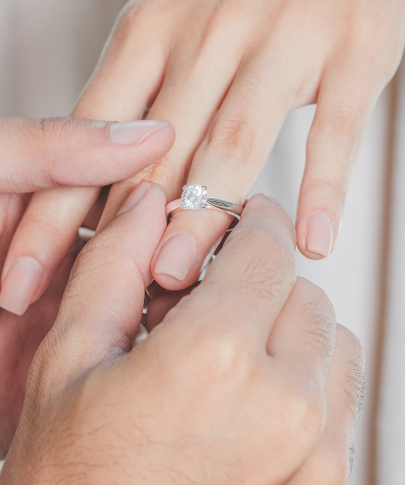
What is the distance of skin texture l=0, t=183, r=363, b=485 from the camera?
57 cm

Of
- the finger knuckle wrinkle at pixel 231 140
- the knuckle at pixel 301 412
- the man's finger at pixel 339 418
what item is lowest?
the man's finger at pixel 339 418

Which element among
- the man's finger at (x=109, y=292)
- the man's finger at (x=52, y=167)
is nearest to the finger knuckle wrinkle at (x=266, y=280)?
the man's finger at (x=109, y=292)

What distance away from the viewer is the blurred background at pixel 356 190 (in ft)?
5.07

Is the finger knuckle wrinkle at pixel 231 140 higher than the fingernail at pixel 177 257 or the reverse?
higher

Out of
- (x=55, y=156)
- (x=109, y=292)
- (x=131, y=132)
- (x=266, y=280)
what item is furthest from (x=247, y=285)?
(x=55, y=156)

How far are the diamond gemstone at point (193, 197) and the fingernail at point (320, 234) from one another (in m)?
0.25

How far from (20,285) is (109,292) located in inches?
16.5

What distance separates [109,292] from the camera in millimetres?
794

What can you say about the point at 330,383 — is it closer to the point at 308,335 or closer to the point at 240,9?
the point at 308,335

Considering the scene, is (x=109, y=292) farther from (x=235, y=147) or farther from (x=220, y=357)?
(x=235, y=147)

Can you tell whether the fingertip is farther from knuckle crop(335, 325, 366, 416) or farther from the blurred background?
the blurred background

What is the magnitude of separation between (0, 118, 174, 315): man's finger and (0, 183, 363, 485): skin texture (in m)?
0.41

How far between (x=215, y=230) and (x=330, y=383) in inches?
16.5

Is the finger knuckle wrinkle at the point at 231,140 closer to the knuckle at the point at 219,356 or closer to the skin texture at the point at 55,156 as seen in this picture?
the skin texture at the point at 55,156
